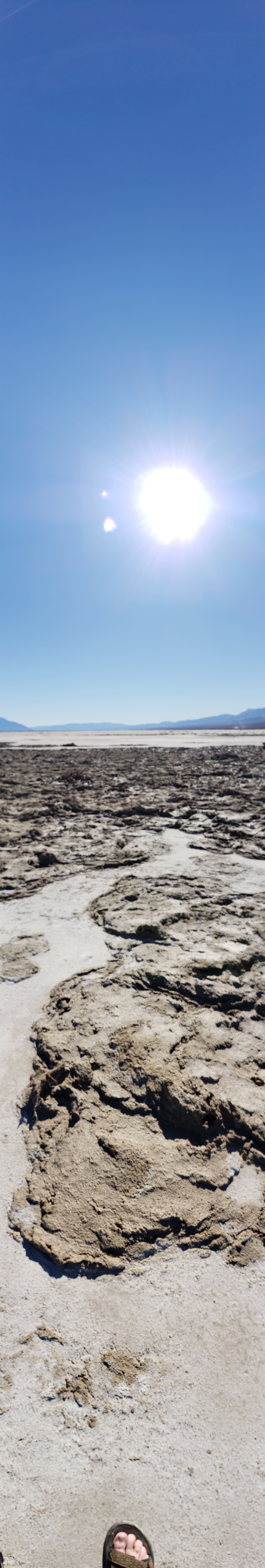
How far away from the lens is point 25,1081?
244 centimetres

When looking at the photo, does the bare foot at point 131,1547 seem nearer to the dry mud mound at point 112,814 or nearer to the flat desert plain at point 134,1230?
the flat desert plain at point 134,1230

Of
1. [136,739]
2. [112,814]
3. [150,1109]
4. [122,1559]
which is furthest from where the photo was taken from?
[136,739]

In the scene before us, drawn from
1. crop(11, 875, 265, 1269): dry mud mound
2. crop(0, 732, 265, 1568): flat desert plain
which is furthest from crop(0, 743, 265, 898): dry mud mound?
crop(11, 875, 265, 1269): dry mud mound

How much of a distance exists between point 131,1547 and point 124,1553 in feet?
0.13

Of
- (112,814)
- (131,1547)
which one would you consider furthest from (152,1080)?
(112,814)

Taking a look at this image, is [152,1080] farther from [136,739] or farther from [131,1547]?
[136,739]

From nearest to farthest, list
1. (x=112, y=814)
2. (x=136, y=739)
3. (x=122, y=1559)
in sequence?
1. (x=122, y=1559)
2. (x=112, y=814)
3. (x=136, y=739)

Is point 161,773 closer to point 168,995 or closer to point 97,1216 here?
point 168,995

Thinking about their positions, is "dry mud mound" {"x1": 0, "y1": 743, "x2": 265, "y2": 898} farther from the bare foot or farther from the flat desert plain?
the bare foot

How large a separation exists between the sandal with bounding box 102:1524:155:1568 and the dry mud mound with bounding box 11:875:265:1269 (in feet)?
1.67

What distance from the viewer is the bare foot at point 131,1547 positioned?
1153mm

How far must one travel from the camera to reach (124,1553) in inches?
45.9

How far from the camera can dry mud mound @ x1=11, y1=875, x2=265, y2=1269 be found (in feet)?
5.97

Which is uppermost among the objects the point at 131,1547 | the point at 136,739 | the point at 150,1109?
the point at 136,739
